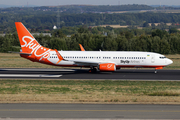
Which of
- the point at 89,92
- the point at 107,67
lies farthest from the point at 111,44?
the point at 89,92

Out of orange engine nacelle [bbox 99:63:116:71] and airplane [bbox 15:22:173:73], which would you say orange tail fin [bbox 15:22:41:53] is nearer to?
airplane [bbox 15:22:173:73]

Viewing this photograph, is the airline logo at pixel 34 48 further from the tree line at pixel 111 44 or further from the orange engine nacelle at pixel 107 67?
the tree line at pixel 111 44

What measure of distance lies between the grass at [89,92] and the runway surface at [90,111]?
5.15 ft

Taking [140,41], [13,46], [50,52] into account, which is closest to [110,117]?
[50,52]

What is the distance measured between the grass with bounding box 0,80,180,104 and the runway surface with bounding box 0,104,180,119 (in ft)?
5.15

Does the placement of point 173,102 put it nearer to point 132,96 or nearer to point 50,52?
point 132,96

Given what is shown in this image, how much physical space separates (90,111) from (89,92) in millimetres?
6829

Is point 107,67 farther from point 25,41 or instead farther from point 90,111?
point 90,111

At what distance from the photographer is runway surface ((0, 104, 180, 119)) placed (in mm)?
16922

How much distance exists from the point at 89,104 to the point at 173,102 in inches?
264

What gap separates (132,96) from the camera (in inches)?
904

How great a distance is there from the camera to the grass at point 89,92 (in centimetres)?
2139

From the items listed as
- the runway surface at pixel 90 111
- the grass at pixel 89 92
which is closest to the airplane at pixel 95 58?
the grass at pixel 89 92

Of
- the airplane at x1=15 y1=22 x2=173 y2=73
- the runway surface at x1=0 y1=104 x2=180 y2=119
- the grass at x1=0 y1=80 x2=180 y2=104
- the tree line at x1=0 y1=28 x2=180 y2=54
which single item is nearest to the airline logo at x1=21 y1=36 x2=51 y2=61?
the airplane at x1=15 y1=22 x2=173 y2=73
